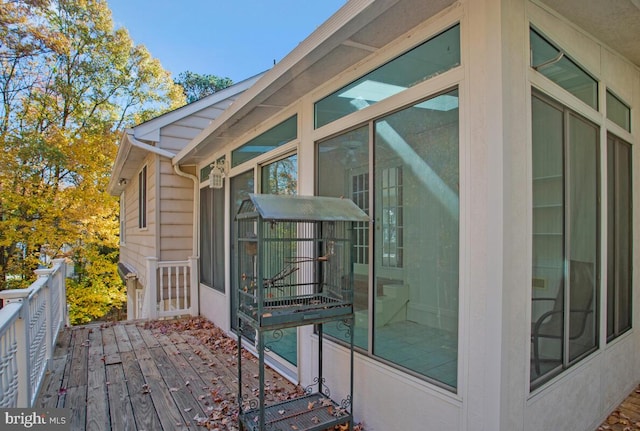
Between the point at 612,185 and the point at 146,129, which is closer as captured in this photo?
the point at 612,185

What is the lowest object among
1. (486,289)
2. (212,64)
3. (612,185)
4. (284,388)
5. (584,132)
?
(284,388)

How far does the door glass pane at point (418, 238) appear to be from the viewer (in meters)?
2.12

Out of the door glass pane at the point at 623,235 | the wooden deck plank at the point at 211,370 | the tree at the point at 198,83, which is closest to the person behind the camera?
the door glass pane at the point at 623,235

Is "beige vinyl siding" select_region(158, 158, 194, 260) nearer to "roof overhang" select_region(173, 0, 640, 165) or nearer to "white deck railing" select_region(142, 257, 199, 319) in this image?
"white deck railing" select_region(142, 257, 199, 319)

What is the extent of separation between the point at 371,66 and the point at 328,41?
0.40 m

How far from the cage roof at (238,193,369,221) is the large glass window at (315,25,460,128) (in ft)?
2.71

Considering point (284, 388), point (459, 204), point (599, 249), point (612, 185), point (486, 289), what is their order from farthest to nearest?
point (284, 388), point (612, 185), point (599, 249), point (459, 204), point (486, 289)

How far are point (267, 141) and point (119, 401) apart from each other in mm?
2995

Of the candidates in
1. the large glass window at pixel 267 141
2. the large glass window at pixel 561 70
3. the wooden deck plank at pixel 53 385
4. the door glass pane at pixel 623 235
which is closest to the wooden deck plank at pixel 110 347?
the wooden deck plank at pixel 53 385

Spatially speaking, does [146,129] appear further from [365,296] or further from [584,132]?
[584,132]

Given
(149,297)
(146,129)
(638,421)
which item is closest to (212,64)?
(146,129)

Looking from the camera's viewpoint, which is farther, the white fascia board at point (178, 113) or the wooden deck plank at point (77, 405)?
the white fascia board at point (178, 113)

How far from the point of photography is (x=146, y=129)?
269 inches

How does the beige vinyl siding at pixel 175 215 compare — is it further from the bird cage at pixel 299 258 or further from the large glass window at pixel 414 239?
the large glass window at pixel 414 239
